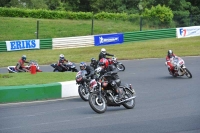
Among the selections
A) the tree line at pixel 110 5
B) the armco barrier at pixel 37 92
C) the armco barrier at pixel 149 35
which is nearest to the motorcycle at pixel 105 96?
the armco barrier at pixel 37 92

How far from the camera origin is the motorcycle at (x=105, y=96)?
1318 cm

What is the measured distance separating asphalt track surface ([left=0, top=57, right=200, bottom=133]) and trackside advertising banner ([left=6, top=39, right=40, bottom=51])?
665 inches

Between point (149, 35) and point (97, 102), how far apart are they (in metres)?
25.0

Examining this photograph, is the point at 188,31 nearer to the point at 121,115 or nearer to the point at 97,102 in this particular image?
the point at 97,102

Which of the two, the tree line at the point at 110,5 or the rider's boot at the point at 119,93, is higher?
the tree line at the point at 110,5

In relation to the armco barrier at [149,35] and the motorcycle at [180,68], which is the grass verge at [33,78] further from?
the armco barrier at [149,35]

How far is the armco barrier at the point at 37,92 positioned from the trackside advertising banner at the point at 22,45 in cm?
1830

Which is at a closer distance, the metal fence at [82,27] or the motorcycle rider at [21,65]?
the motorcycle rider at [21,65]

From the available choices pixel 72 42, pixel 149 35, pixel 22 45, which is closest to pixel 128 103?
pixel 22 45

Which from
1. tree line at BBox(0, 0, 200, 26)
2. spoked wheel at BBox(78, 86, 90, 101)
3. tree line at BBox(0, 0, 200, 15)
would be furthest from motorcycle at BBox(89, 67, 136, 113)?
tree line at BBox(0, 0, 200, 15)

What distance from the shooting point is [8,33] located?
4109cm

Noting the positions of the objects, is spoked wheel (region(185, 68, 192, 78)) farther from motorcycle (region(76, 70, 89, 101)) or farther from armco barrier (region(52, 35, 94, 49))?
armco barrier (region(52, 35, 94, 49))

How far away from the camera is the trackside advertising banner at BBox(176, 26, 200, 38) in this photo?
3827 cm

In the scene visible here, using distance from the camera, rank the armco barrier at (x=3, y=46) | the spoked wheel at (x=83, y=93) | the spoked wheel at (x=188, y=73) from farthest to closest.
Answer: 1. the armco barrier at (x=3, y=46)
2. the spoked wheel at (x=188, y=73)
3. the spoked wheel at (x=83, y=93)
